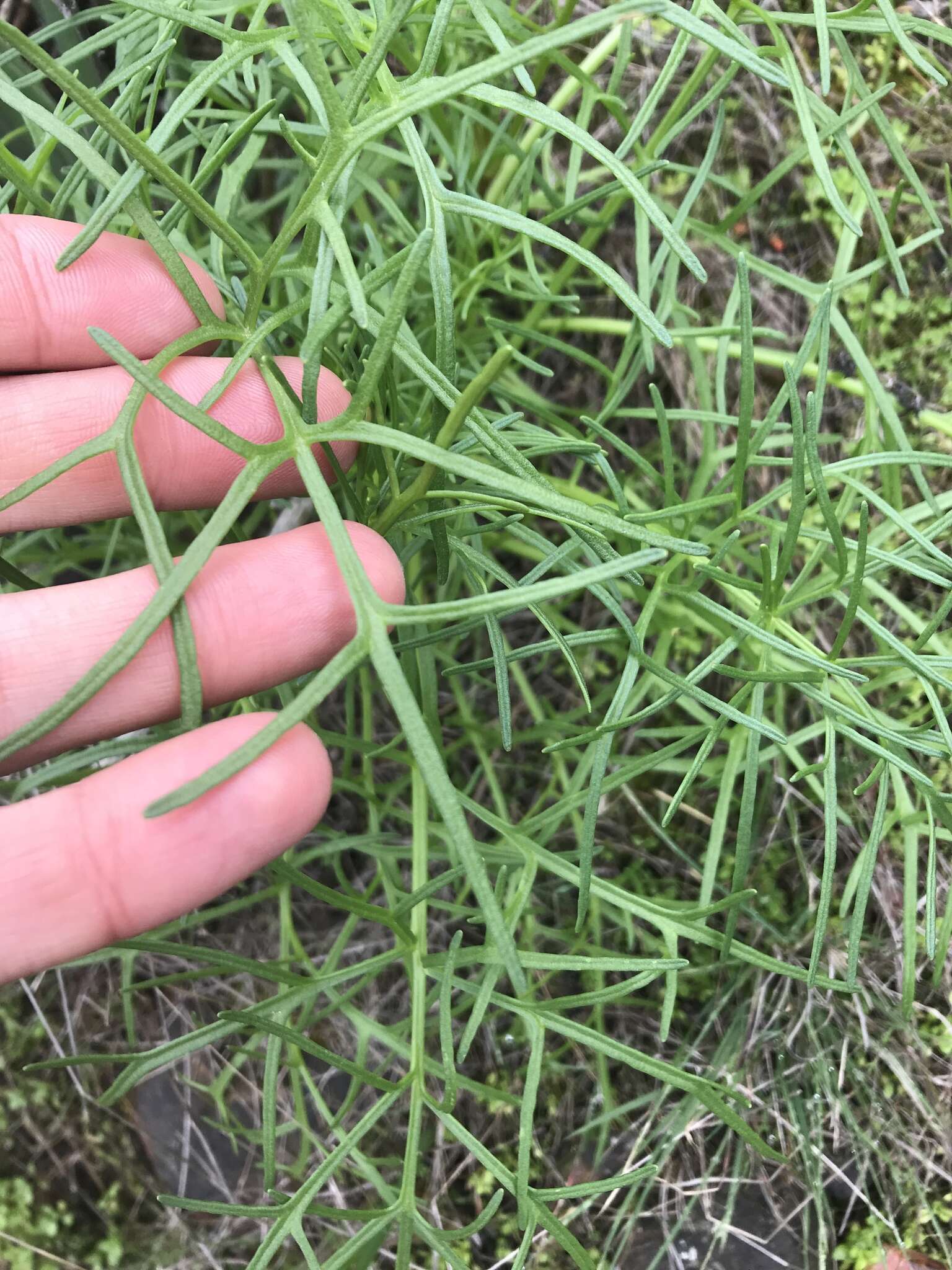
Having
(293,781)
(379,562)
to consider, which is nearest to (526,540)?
(379,562)

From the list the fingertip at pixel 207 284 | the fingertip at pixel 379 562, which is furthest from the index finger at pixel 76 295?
the fingertip at pixel 379 562

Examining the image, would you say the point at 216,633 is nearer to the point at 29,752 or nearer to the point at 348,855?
the point at 29,752

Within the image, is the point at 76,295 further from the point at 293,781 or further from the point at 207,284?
the point at 293,781

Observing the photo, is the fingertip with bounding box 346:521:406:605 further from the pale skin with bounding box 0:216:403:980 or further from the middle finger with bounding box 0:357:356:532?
the middle finger with bounding box 0:357:356:532

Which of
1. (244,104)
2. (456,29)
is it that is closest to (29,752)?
(244,104)

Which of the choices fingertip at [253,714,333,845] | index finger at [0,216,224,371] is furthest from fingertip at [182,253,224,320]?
fingertip at [253,714,333,845]

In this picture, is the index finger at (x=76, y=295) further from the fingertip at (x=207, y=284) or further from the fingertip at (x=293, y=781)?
the fingertip at (x=293, y=781)
